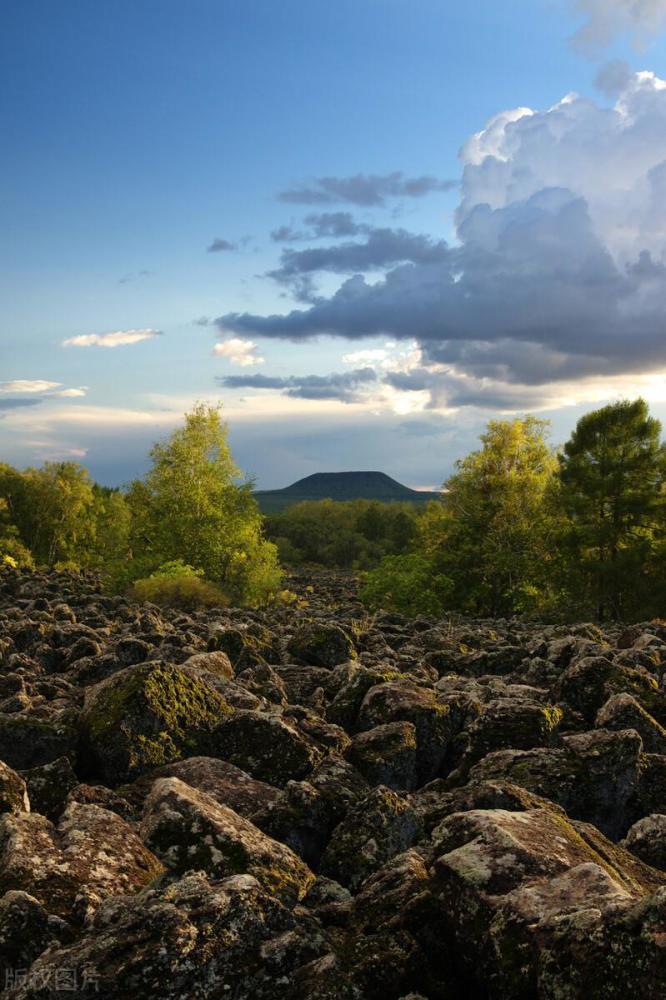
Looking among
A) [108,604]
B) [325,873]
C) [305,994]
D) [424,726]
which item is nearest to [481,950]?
[305,994]

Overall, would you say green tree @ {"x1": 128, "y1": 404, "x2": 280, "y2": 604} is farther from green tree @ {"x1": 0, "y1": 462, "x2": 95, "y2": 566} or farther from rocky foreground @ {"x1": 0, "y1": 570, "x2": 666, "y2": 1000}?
green tree @ {"x1": 0, "y1": 462, "x2": 95, "y2": 566}

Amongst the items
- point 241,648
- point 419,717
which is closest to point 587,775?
point 419,717

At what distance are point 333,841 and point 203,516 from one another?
4830cm

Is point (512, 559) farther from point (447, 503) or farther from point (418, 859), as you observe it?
point (418, 859)

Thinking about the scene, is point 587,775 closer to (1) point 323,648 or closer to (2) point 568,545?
(1) point 323,648

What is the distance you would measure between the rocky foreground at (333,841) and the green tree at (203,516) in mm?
38374

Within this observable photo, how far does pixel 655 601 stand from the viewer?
49.7 metres

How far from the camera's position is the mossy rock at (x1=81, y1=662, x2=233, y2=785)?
8961 mm

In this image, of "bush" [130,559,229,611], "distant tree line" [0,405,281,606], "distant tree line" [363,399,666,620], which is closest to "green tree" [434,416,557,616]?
"distant tree line" [363,399,666,620]

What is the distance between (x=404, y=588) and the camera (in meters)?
48.0

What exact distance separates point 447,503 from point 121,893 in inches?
2334

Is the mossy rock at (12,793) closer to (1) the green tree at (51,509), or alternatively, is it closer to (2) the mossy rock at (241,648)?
(2) the mossy rock at (241,648)

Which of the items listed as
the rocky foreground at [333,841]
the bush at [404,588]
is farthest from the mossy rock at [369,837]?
the bush at [404,588]

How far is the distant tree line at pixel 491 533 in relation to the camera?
5022cm
